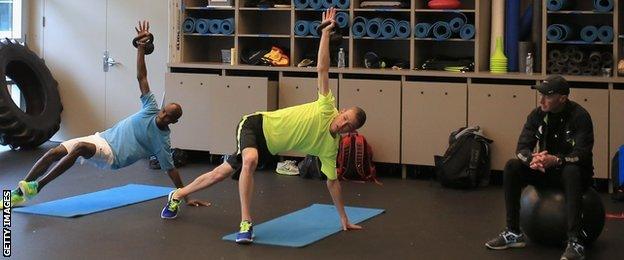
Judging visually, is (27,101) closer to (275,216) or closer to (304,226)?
(275,216)

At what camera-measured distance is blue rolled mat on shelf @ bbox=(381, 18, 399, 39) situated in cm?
823

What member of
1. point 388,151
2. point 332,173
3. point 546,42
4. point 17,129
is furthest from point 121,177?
point 546,42

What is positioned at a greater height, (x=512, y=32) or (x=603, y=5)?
(x=603, y=5)

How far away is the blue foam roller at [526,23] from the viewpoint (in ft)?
26.8

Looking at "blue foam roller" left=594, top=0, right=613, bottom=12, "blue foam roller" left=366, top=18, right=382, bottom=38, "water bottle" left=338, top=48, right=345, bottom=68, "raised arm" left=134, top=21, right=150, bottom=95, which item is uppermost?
"blue foam roller" left=594, top=0, right=613, bottom=12

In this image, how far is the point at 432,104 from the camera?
802cm

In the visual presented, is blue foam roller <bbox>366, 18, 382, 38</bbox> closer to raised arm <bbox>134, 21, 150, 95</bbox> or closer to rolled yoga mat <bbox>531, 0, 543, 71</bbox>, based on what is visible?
rolled yoga mat <bbox>531, 0, 543, 71</bbox>

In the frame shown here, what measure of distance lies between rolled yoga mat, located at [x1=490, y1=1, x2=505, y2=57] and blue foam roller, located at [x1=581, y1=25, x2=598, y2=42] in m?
0.77

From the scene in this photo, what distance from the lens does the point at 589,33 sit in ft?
25.2

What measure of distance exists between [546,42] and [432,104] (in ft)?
3.81

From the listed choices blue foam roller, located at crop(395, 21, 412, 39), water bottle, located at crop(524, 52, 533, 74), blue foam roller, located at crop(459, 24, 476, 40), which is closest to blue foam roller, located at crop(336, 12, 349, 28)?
blue foam roller, located at crop(395, 21, 412, 39)

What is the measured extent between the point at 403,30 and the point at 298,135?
3116 mm

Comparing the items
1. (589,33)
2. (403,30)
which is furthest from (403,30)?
(589,33)

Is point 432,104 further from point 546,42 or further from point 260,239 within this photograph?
point 260,239
